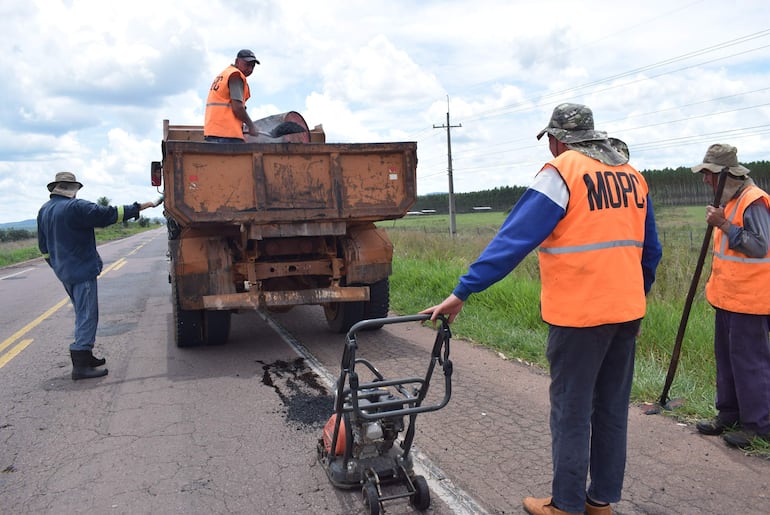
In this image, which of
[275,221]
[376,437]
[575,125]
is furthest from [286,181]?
[575,125]

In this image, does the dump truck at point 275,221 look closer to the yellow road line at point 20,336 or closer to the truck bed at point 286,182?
the truck bed at point 286,182

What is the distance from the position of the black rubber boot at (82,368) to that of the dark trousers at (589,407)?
4.74 meters

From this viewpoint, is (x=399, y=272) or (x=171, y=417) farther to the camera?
(x=399, y=272)

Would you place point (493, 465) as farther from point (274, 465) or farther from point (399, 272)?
point (399, 272)

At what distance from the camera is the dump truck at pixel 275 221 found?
6.09 meters

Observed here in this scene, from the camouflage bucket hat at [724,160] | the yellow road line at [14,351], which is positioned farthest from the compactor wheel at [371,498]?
the yellow road line at [14,351]

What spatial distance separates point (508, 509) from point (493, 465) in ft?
1.75

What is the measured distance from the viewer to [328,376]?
5.69m

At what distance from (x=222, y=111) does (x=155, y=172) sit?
125 centimetres

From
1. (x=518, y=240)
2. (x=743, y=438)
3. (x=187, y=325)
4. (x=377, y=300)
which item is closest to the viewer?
(x=518, y=240)

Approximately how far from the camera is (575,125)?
3002mm

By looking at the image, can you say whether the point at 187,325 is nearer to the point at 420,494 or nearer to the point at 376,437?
the point at 376,437

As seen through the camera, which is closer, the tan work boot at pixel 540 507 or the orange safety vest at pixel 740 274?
the tan work boot at pixel 540 507

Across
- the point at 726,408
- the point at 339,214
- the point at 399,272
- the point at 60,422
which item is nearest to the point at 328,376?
the point at 339,214
